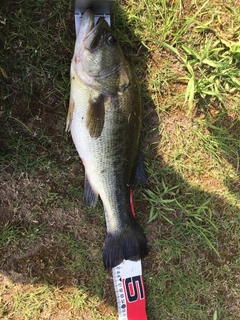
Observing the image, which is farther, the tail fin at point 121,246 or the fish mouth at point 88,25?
the tail fin at point 121,246

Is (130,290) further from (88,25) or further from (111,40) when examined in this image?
(88,25)

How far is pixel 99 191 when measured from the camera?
2535 millimetres

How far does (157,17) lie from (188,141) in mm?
1056

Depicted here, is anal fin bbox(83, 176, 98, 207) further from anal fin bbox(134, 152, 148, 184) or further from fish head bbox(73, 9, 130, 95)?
fish head bbox(73, 9, 130, 95)

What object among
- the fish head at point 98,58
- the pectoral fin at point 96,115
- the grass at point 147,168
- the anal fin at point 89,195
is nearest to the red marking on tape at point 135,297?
the grass at point 147,168

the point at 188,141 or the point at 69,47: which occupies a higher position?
the point at 69,47

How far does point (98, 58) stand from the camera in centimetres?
222

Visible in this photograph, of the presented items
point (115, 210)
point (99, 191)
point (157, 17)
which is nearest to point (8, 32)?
point (157, 17)

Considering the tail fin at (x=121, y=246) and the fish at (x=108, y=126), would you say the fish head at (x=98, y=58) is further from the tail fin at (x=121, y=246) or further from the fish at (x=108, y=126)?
the tail fin at (x=121, y=246)

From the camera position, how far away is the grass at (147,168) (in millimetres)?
2607

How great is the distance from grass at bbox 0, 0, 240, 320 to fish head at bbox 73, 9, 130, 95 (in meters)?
0.40

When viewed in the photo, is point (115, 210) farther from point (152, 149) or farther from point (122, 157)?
point (152, 149)

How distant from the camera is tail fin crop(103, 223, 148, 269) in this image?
2.60 m

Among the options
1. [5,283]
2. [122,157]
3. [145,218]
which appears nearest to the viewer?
[122,157]
